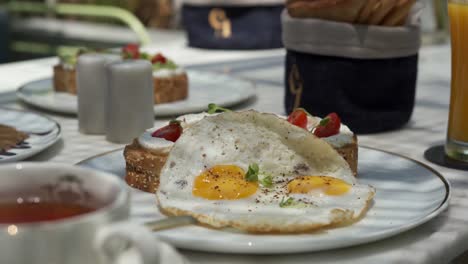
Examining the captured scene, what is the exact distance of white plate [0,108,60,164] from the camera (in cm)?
136

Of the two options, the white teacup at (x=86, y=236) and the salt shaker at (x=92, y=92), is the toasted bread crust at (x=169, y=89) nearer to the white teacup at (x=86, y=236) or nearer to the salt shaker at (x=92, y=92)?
the salt shaker at (x=92, y=92)

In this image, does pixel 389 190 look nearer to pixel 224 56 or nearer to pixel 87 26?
pixel 224 56

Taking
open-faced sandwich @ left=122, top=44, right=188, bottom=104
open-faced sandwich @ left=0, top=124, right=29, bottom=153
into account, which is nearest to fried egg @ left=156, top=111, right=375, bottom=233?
open-faced sandwich @ left=0, top=124, right=29, bottom=153

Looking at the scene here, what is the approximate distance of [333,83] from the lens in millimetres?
1673

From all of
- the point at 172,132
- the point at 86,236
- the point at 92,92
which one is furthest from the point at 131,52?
the point at 86,236

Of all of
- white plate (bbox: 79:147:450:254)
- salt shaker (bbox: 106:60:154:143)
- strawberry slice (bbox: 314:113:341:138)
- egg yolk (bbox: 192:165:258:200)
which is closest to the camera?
white plate (bbox: 79:147:450:254)

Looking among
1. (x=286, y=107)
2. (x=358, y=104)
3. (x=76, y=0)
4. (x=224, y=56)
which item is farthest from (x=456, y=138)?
(x=76, y=0)

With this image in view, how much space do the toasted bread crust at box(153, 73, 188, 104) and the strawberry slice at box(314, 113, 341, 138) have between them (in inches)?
24.4

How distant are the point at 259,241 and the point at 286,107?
837mm

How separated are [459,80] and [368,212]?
43 centimetres

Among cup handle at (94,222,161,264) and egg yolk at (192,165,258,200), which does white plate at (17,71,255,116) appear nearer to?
egg yolk at (192,165,258,200)

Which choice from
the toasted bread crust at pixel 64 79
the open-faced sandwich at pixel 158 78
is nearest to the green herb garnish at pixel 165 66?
the open-faced sandwich at pixel 158 78

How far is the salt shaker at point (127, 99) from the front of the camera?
5.13 feet

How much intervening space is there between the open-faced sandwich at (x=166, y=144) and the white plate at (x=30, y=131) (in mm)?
185
